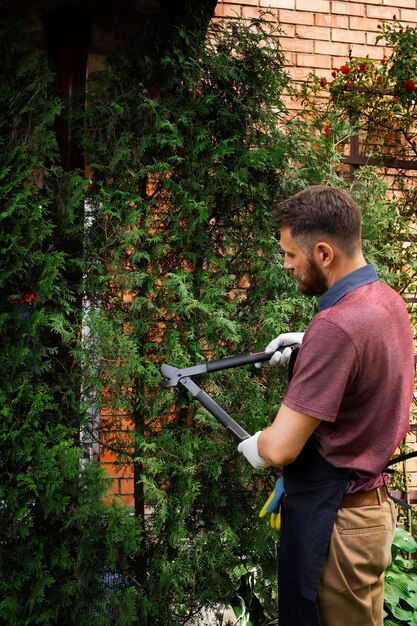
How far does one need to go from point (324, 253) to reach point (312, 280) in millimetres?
110

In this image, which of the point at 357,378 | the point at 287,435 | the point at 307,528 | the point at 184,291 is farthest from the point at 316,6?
the point at 307,528

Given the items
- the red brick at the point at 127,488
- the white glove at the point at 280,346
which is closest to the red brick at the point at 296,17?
the white glove at the point at 280,346

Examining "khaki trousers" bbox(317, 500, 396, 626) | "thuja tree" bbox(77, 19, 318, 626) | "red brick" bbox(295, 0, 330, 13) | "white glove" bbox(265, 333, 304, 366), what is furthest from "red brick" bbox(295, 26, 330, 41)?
"khaki trousers" bbox(317, 500, 396, 626)

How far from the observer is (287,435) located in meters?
1.95

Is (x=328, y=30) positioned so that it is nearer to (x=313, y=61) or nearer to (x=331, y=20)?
(x=331, y=20)

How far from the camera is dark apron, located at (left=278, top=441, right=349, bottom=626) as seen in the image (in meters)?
2.05

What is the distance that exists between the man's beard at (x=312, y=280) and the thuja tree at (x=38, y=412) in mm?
1331

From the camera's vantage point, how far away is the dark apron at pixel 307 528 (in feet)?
6.73

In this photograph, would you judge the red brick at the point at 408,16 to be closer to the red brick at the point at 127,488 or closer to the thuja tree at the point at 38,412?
the thuja tree at the point at 38,412

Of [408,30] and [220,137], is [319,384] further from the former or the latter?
[408,30]

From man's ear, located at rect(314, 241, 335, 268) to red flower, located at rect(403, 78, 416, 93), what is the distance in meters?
2.88

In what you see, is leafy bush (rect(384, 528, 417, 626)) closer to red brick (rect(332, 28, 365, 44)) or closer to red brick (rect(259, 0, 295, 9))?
red brick (rect(332, 28, 365, 44))

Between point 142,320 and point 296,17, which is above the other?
point 296,17

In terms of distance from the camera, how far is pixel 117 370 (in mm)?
3137
